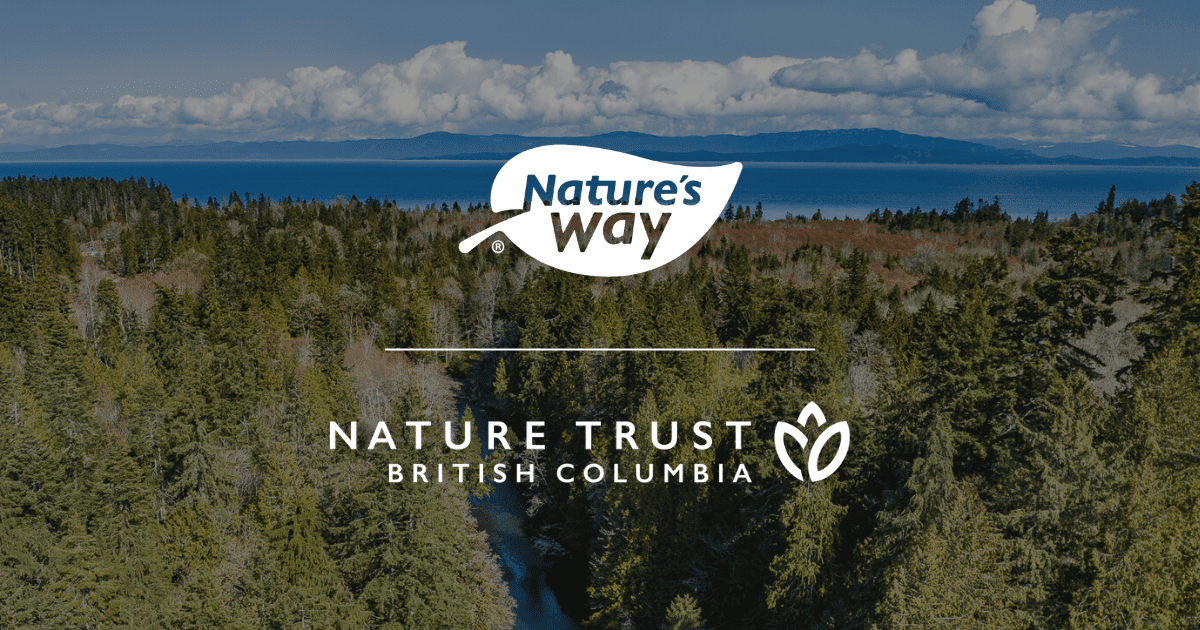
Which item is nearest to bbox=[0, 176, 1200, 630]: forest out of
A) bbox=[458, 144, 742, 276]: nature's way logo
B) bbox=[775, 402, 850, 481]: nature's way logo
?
bbox=[775, 402, 850, 481]: nature's way logo

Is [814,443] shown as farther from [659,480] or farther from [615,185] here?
[615,185]

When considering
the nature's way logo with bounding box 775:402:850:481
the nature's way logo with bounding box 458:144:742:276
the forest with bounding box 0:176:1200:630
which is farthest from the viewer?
the nature's way logo with bounding box 458:144:742:276

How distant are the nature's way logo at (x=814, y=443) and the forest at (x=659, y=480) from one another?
449 mm

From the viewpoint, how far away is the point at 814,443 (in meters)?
21.2

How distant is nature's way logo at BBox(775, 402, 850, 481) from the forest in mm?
449

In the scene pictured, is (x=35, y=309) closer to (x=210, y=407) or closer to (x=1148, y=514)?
(x=210, y=407)

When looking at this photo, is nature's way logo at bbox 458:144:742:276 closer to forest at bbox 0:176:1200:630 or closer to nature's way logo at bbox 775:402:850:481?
forest at bbox 0:176:1200:630

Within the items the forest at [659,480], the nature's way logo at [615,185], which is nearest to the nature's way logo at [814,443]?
the forest at [659,480]

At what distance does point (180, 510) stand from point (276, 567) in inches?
503

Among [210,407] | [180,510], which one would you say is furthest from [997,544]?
[210,407]

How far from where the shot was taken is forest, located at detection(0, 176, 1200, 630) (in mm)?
17391

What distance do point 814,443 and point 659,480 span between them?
9293mm

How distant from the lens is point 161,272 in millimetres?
93250

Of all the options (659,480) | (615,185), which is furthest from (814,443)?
(615,185)
